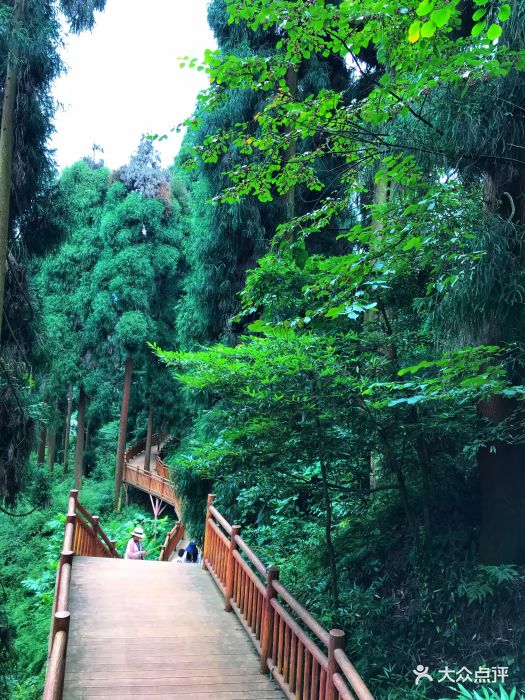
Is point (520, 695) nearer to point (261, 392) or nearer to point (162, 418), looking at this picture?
point (261, 392)

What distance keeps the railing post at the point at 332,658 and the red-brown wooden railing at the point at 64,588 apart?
1.65 m

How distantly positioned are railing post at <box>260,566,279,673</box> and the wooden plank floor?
129 mm

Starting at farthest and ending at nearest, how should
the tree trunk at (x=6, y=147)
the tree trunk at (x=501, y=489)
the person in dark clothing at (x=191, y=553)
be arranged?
the person in dark clothing at (x=191, y=553) < the tree trunk at (x=6, y=147) < the tree trunk at (x=501, y=489)

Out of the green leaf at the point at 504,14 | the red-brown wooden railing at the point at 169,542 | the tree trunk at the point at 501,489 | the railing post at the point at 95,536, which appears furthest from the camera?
the red-brown wooden railing at the point at 169,542

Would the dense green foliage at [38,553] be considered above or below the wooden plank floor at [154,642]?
below

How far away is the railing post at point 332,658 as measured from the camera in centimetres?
328

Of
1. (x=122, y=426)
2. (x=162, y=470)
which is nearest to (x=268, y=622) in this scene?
(x=122, y=426)

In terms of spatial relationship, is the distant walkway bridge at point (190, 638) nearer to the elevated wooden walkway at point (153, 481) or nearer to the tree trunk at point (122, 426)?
the elevated wooden walkway at point (153, 481)

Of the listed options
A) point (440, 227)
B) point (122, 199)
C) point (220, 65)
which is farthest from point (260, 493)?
point (122, 199)

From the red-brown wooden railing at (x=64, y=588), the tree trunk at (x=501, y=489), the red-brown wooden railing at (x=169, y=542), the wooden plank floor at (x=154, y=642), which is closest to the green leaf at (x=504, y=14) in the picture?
the tree trunk at (x=501, y=489)

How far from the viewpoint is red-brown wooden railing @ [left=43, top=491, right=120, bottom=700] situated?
3.12 meters

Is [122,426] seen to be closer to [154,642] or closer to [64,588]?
[154,642]

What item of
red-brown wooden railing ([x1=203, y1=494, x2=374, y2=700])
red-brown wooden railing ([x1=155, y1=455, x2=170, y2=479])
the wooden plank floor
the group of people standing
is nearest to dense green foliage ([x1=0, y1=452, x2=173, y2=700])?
the group of people standing

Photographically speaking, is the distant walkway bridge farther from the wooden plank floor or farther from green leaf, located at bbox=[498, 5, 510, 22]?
green leaf, located at bbox=[498, 5, 510, 22]
